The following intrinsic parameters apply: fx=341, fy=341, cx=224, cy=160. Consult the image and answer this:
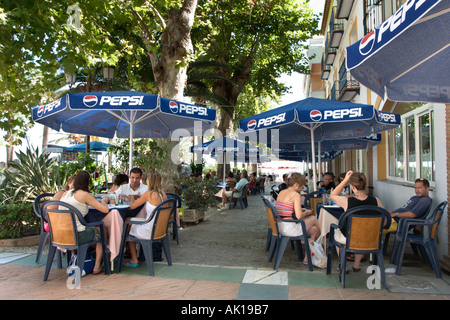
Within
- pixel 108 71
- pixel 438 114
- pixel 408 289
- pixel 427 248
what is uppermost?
pixel 108 71

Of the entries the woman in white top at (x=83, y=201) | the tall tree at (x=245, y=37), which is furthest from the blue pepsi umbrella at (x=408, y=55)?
the tall tree at (x=245, y=37)

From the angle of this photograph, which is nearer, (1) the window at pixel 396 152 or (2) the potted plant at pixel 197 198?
(2) the potted plant at pixel 197 198

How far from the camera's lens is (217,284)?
13.4ft

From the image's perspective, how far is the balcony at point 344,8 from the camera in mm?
13338

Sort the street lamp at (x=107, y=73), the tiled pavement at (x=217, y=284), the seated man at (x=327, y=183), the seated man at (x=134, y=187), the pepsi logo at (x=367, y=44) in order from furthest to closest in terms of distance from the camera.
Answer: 1. the street lamp at (x=107, y=73)
2. the seated man at (x=327, y=183)
3. the seated man at (x=134, y=187)
4. the tiled pavement at (x=217, y=284)
5. the pepsi logo at (x=367, y=44)

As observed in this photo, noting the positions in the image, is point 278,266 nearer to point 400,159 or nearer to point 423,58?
point 423,58

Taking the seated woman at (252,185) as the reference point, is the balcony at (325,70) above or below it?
above

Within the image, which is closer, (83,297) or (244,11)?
(83,297)

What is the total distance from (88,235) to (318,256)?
10.0 feet

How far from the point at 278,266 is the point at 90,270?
2.50m

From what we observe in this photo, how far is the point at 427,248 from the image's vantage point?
445 cm

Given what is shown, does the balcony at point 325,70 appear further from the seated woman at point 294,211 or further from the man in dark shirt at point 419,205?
the seated woman at point 294,211

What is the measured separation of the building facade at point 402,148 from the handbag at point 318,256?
5.29ft

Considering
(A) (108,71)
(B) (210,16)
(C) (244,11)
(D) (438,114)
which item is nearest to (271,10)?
(C) (244,11)
